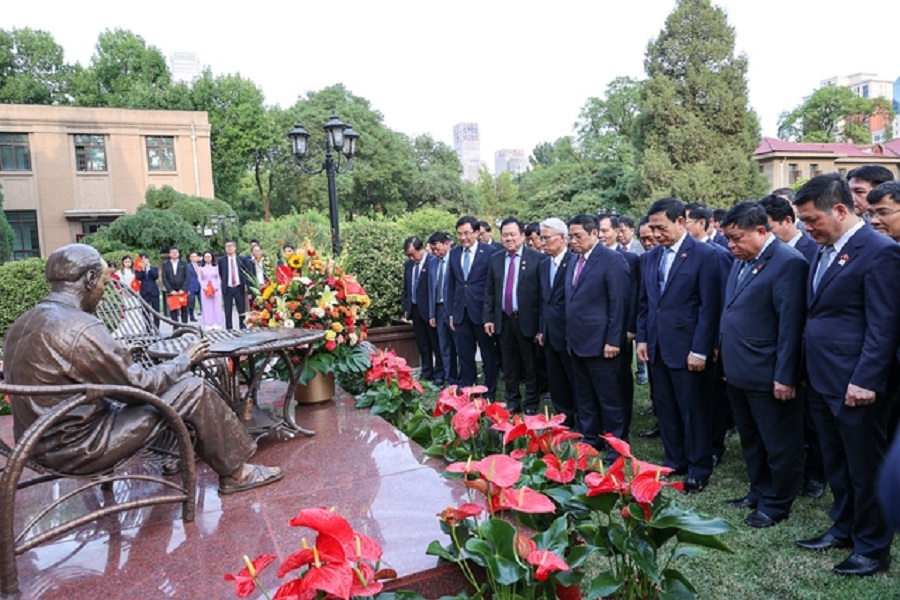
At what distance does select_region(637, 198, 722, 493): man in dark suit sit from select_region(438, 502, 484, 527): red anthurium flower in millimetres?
2144

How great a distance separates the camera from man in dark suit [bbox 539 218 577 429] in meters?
4.64

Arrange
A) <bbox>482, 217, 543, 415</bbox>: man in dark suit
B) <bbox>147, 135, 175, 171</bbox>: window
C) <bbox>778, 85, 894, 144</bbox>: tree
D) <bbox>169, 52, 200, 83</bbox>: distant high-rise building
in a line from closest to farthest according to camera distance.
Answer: <bbox>482, 217, 543, 415</bbox>: man in dark suit
<bbox>147, 135, 175, 171</bbox>: window
<bbox>778, 85, 894, 144</bbox>: tree
<bbox>169, 52, 200, 83</bbox>: distant high-rise building

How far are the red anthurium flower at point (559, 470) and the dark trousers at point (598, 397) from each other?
2.11 m

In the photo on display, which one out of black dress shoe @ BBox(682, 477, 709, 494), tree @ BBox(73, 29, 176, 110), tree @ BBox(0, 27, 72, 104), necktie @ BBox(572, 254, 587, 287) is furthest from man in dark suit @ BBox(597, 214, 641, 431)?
tree @ BBox(0, 27, 72, 104)

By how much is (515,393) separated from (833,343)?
3.14m

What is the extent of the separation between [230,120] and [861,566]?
35345 mm

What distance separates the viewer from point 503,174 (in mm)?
41188

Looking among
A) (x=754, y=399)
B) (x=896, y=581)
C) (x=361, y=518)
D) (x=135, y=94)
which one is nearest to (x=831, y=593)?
(x=896, y=581)

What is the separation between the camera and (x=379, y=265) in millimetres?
7109

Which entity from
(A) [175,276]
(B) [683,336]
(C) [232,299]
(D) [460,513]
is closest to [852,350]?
(B) [683,336]

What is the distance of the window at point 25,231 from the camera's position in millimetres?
25109

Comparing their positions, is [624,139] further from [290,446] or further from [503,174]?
[290,446]

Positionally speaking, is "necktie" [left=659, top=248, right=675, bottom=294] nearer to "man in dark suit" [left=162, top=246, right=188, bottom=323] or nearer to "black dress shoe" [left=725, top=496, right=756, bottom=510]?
"black dress shoe" [left=725, top=496, right=756, bottom=510]

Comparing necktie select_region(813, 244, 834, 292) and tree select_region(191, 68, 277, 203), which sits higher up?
tree select_region(191, 68, 277, 203)
